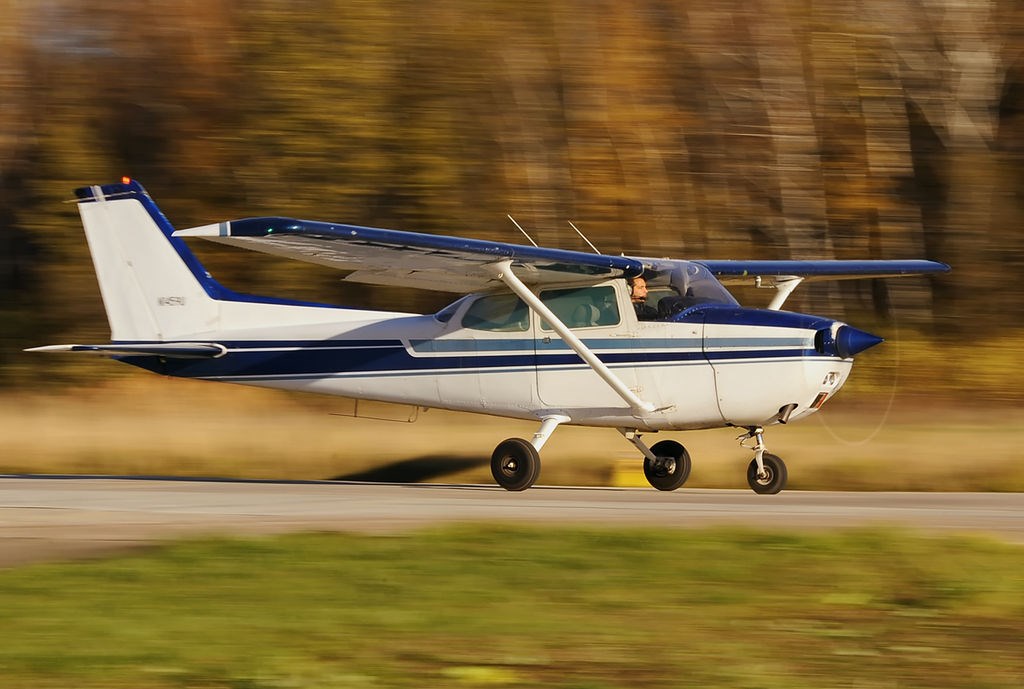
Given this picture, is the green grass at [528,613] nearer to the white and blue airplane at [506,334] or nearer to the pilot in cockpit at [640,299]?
the white and blue airplane at [506,334]

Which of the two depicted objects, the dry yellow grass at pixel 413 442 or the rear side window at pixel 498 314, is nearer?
the rear side window at pixel 498 314

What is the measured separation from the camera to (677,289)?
39.4 feet

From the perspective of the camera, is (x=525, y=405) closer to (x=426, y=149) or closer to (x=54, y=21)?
(x=426, y=149)

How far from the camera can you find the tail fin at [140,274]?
45.5 feet

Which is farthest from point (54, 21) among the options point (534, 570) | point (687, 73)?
point (534, 570)

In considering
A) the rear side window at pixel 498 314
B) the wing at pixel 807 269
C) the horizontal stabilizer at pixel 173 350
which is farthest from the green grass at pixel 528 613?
the wing at pixel 807 269

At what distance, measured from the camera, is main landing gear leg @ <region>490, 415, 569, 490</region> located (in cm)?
1195

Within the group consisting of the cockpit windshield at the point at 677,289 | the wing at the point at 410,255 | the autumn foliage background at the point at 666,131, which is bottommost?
the cockpit windshield at the point at 677,289

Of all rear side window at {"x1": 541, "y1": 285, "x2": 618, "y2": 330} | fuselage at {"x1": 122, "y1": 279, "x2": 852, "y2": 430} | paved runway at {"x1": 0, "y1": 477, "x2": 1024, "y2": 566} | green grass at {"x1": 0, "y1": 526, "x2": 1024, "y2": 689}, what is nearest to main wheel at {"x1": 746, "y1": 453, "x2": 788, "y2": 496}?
paved runway at {"x1": 0, "y1": 477, "x2": 1024, "y2": 566}

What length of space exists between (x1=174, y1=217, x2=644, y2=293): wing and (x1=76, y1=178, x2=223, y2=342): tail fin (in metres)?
2.31

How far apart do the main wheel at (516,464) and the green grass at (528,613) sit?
388cm

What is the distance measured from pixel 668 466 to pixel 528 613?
7.20m

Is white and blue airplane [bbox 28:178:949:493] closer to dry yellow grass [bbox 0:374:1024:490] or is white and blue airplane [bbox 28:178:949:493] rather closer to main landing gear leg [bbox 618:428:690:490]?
main landing gear leg [bbox 618:428:690:490]

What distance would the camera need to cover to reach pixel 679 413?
11.9 meters
